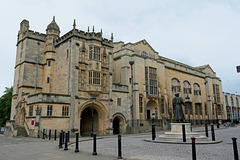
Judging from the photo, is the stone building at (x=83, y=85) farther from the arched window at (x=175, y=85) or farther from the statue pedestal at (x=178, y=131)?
the statue pedestal at (x=178, y=131)

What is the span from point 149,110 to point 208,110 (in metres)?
22.6

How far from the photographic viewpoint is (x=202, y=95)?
2092 inches

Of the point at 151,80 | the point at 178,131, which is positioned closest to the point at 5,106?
the point at 151,80

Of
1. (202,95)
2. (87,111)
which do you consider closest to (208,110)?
(202,95)

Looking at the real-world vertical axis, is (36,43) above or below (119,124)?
above

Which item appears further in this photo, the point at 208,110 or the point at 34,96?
the point at 208,110

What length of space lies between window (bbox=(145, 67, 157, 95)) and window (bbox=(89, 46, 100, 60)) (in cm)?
1139

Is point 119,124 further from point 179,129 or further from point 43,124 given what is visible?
point 179,129

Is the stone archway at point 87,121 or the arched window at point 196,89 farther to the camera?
the arched window at point 196,89

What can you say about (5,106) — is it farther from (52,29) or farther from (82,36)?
(82,36)

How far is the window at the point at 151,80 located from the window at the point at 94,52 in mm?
11389

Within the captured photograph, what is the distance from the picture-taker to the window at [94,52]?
30077mm

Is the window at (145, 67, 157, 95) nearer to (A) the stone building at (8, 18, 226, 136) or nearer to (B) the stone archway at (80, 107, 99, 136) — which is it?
(A) the stone building at (8, 18, 226, 136)

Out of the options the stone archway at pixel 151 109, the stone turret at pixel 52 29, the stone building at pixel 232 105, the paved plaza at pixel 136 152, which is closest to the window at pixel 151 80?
the stone archway at pixel 151 109
